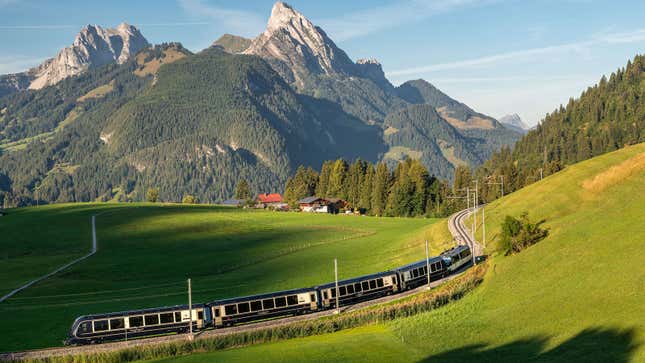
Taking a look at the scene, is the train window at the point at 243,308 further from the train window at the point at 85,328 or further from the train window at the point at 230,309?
the train window at the point at 85,328

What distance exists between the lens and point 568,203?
96.2 meters

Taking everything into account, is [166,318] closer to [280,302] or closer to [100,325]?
[100,325]

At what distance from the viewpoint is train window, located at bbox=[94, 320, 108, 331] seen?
60719 mm

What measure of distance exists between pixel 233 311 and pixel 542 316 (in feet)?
98.6

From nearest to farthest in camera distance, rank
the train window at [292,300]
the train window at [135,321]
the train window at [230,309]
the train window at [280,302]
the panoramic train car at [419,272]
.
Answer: the train window at [135,321] → the train window at [230,309] → the train window at [280,302] → the train window at [292,300] → the panoramic train car at [419,272]

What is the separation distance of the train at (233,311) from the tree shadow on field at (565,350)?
75.0 feet

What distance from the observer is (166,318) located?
206 feet

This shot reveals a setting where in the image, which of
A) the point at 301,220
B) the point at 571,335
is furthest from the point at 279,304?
the point at 301,220

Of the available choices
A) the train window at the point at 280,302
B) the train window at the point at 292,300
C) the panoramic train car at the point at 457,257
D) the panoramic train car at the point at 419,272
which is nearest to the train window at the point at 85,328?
the train window at the point at 280,302

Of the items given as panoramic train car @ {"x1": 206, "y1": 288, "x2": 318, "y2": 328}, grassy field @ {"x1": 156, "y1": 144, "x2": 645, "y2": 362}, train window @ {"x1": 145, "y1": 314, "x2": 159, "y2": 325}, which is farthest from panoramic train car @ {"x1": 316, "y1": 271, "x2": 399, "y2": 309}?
train window @ {"x1": 145, "y1": 314, "x2": 159, "y2": 325}

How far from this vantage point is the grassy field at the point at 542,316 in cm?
4512

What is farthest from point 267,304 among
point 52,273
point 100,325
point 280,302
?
point 52,273

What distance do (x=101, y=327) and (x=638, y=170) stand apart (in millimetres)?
78001

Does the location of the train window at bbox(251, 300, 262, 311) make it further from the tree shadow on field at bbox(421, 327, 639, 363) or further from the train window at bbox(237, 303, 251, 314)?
the tree shadow on field at bbox(421, 327, 639, 363)
